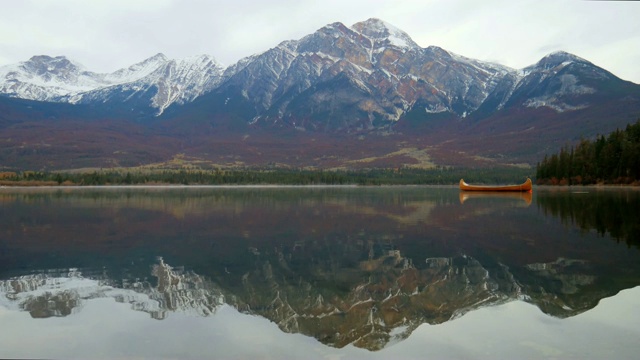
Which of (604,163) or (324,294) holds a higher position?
(604,163)

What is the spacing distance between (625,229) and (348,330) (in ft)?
86.5

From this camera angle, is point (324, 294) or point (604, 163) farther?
point (604, 163)

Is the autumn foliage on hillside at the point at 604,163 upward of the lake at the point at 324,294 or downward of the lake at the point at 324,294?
upward

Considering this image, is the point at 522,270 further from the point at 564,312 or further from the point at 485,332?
the point at 485,332

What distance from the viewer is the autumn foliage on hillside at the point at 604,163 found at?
98562mm

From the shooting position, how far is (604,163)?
355ft

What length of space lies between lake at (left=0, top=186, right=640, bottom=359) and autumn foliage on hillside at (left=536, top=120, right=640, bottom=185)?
74536 millimetres

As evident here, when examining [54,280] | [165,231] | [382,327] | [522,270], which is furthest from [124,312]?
[165,231]

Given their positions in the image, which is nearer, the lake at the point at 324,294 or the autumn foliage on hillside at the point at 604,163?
the lake at the point at 324,294

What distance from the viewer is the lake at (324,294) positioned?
13500 mm

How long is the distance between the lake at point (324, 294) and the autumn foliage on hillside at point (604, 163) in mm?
74536

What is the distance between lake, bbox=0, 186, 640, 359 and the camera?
44.3 feet

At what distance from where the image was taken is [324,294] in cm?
1847

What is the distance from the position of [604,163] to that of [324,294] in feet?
346
